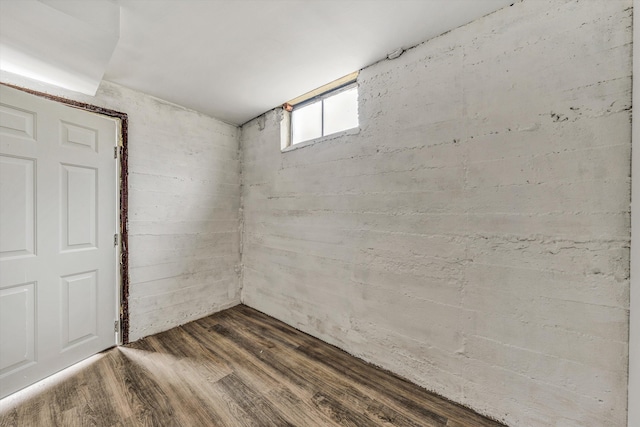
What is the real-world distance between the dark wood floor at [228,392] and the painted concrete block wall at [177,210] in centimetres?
49

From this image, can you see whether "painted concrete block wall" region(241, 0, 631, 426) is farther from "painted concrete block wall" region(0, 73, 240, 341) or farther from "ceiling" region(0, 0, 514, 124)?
"painted concrete block wall" region(0, 73, 240, 341)

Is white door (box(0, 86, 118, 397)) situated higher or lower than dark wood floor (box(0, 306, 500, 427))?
higher

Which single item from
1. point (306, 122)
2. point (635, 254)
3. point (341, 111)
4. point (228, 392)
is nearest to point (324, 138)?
point (341, 111)

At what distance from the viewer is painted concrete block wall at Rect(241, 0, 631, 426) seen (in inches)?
43.7

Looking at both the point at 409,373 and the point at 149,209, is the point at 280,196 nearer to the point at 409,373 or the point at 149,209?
the point at 149,209

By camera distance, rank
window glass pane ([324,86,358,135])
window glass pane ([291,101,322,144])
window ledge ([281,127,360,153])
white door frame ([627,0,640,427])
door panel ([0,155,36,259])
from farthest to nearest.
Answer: window glass pane ([291,101,322,144]), window glass pane ([324,86,358,135]), window ledge ([281,127,360,153]), door panel ([0,155,36,259]), white door frame ([627,0,640,427])

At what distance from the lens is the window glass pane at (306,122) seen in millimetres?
2344

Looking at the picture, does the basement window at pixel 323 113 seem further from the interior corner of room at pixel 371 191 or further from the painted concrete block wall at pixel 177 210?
the painted concrete block wall at pixel 177 210

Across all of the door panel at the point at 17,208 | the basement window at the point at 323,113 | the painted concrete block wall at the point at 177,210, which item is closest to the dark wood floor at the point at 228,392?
the painted concrete block wall at the point at 177,210

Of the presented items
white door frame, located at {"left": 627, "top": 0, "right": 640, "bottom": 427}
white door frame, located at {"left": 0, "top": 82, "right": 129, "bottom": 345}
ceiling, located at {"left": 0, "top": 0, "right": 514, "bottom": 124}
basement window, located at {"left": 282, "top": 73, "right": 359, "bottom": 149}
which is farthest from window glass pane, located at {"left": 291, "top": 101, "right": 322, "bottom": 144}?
white door frame, located at {"left": 627, "top": 0, "right": 640, "bottom": 427}

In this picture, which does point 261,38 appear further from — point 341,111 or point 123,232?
point 123,232

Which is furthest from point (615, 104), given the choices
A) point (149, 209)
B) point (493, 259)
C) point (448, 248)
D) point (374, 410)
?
point (149, 209)

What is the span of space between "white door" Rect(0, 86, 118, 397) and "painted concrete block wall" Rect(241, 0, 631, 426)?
6.31 feet

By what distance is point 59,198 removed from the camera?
1772 millimetres
